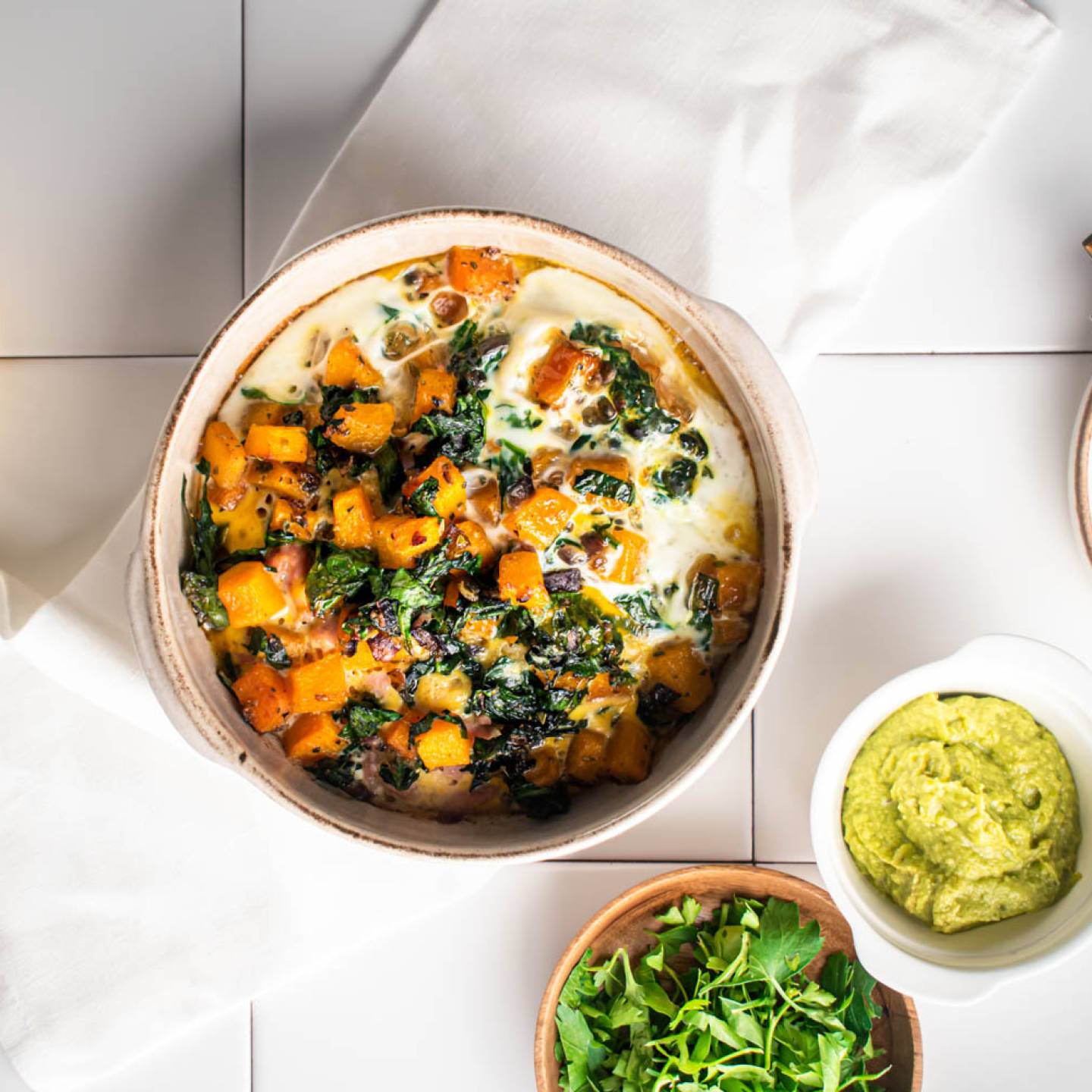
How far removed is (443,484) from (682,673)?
54cm

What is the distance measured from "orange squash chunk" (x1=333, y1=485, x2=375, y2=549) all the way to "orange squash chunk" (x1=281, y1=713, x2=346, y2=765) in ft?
1.02

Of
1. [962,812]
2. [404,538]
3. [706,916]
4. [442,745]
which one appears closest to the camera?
[404,538]

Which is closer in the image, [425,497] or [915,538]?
[425,497]

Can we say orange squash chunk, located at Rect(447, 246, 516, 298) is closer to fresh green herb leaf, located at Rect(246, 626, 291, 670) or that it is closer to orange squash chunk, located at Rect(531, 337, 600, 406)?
orange squash chunk, located at Rect(531, 337, 600, 406)

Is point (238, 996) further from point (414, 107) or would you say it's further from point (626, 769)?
point (414, 107)

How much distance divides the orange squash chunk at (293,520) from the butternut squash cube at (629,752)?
0.64 m

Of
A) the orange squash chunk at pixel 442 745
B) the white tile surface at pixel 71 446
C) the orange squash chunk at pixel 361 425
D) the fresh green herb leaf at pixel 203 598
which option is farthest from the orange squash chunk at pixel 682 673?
the white tile surface at pixel 71 446

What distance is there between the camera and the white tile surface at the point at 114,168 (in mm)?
2307

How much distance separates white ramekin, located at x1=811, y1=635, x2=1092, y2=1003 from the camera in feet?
6.88

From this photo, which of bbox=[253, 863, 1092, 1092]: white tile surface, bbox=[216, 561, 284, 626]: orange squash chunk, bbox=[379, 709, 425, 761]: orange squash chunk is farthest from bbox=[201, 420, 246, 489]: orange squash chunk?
bbox=[253, 863, 1092, 1092]: white tile surface

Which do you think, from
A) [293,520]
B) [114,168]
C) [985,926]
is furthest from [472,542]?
[985,926]

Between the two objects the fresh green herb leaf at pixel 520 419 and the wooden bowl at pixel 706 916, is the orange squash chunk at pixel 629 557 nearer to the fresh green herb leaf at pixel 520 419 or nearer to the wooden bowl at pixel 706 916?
the fresh green herb leaf at pixel 520 419

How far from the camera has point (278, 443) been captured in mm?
1830

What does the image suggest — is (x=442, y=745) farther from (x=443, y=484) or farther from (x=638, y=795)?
(x=443, y=484)
